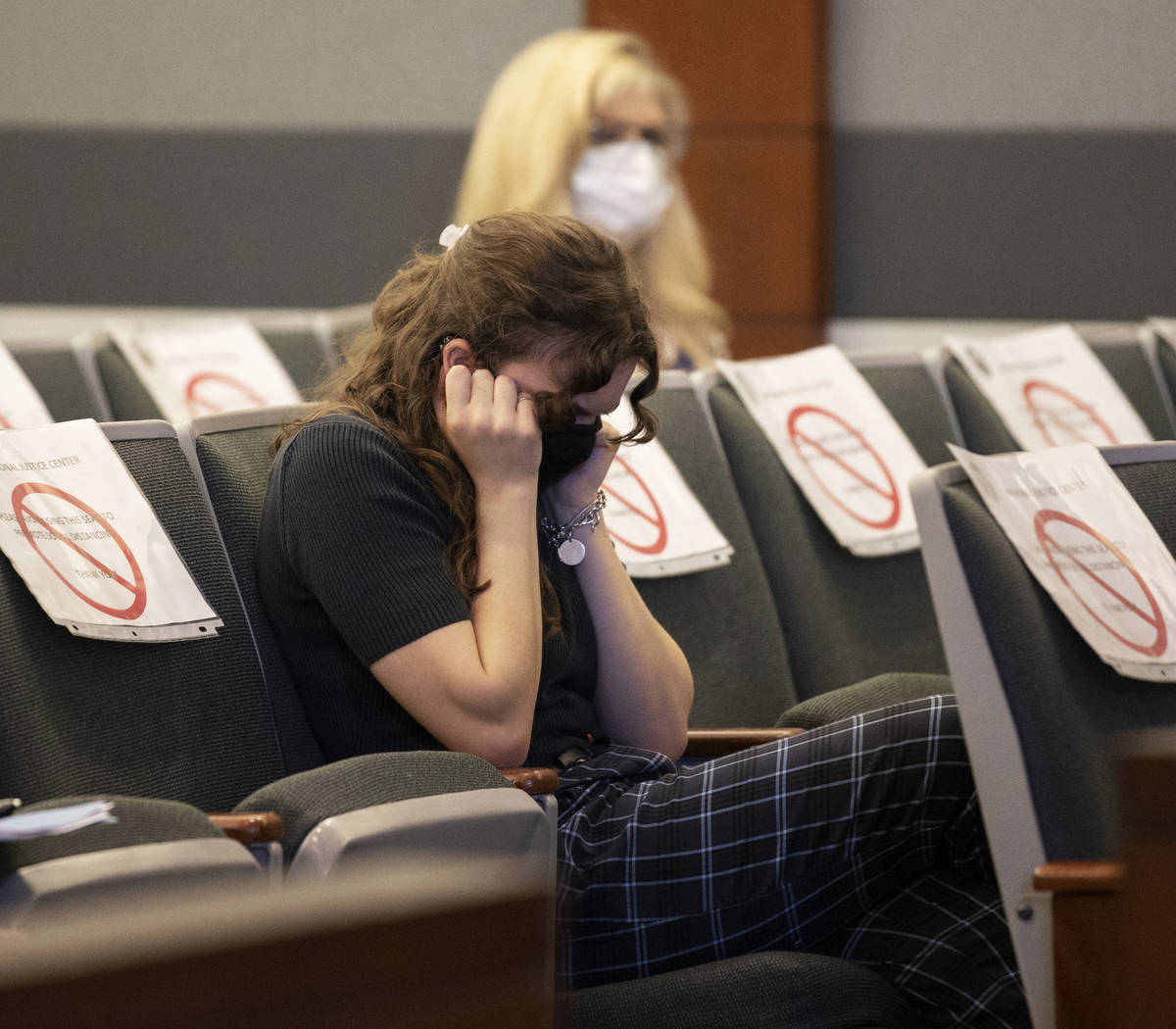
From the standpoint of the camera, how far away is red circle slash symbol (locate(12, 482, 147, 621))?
4.92 ft

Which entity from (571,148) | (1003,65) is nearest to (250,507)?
(571,148)

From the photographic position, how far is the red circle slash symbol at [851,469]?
2398 mm

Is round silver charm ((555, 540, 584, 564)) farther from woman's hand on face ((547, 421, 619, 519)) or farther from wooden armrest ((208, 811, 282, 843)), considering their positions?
wooden armrest ((208, 811, 282, 843))

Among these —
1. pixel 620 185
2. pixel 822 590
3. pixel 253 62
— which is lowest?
pixel 822 590

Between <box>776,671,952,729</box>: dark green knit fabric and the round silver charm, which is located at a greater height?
the round silver charm

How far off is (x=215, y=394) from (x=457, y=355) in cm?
140

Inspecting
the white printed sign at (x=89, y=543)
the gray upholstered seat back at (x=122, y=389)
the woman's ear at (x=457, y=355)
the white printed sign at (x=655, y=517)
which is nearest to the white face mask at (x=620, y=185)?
the gray upholstered seat back at (x=122, y=389)

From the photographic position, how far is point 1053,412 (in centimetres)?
284

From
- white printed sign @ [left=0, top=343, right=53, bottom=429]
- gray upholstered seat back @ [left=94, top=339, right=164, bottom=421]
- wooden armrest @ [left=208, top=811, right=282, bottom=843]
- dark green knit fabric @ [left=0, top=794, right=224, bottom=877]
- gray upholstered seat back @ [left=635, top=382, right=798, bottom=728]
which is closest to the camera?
dark green knit fabric @ [left=0, top=794, right=224, bottom=877]

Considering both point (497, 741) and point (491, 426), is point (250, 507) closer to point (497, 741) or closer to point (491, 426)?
point (491, 426)

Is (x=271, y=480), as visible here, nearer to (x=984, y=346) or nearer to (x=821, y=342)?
(x=984, y=346)

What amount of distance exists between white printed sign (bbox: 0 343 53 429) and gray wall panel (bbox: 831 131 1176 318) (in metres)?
2.55

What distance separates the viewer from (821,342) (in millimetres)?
4312

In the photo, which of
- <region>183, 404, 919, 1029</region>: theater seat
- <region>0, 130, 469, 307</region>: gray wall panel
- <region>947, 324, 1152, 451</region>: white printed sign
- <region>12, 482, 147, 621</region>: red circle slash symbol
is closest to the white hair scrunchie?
<region>12, 482, 147, 621</region>: red circle slash symbol
